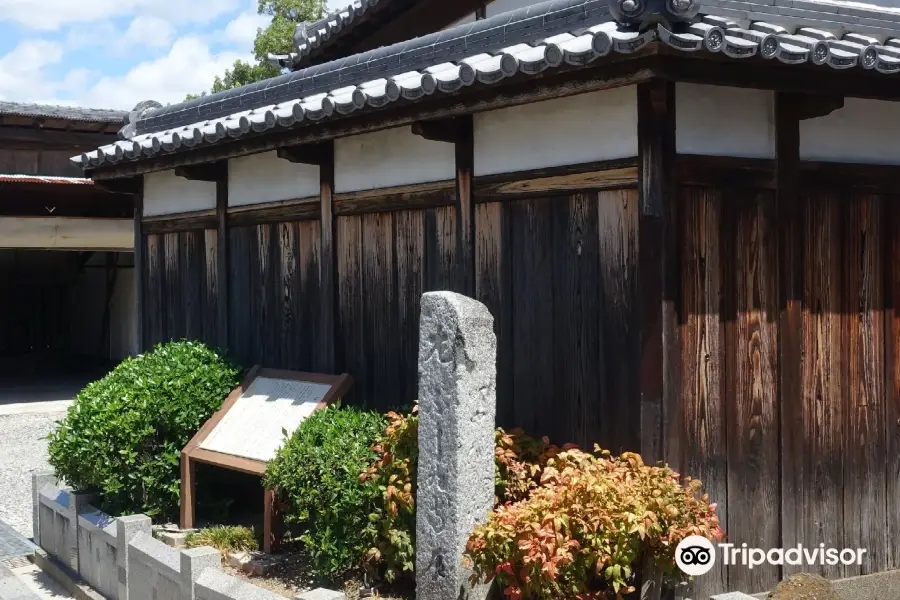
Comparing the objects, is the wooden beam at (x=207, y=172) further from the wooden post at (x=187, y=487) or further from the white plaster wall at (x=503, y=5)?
the white plaster wall at (x=503, y=5)

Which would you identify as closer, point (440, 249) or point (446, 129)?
point (446, 129)

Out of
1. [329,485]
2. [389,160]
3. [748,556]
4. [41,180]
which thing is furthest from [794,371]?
[41,180]

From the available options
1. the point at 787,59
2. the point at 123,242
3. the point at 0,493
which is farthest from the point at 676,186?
the point at 123,242

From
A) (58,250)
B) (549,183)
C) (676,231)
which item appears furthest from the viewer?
(58,250)

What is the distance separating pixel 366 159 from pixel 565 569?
4.33 m

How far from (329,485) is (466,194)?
2.44 meters

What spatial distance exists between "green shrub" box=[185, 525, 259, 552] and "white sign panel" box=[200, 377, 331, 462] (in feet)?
2.38

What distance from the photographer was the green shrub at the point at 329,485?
6.64 meters

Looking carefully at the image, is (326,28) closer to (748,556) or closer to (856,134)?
(856,134)

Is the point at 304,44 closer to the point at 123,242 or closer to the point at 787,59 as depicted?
the point at 123,242

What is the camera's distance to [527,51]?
20.2 feet

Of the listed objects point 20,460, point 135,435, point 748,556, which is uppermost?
point 135,435

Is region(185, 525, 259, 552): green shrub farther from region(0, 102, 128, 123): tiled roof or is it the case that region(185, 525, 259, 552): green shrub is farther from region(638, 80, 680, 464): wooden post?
region(0, 102, 128, 123): tiled roof

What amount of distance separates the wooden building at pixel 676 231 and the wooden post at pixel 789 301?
0.02m
